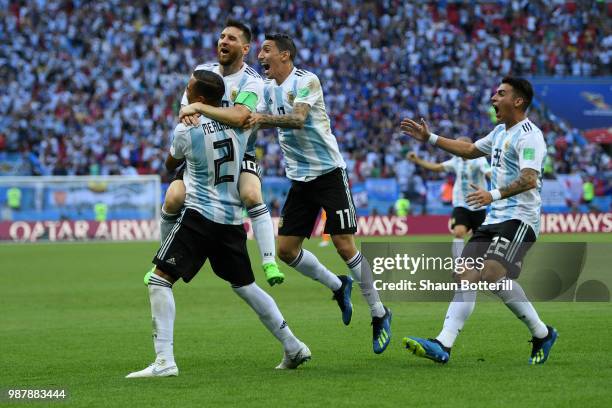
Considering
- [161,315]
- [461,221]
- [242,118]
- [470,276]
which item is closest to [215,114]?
[242,118]

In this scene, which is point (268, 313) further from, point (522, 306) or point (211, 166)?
point (522, 306)

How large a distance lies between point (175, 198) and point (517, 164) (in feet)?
9.30

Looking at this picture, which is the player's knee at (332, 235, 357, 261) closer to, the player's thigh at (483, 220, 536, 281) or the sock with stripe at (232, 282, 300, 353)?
the sock with stripe at (232, 282, 300, 353)

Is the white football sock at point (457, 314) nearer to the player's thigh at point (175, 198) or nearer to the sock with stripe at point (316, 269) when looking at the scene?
the sock with stripe at point (316, 269)

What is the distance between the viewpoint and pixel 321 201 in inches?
410

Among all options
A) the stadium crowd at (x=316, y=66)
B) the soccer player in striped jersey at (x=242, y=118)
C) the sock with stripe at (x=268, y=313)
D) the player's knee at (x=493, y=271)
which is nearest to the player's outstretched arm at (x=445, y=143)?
the player's knee at (x=493, y=271)

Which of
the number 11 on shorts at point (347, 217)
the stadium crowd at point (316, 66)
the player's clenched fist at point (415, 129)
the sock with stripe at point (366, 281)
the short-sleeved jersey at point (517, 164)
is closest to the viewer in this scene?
the short-sleeved jersey at point (517, 164)

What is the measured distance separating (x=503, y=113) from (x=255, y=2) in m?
35.4

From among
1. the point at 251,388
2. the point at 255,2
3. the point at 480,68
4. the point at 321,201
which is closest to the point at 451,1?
the point at 480,68

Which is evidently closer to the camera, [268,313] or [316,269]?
[268,313]

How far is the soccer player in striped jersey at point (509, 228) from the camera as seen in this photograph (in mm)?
8812

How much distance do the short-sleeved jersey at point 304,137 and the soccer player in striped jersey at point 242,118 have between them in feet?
2.30

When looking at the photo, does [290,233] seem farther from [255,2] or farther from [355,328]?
[255,2]

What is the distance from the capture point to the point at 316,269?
1041cm
